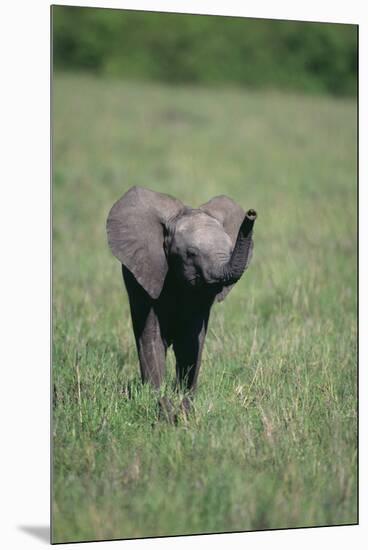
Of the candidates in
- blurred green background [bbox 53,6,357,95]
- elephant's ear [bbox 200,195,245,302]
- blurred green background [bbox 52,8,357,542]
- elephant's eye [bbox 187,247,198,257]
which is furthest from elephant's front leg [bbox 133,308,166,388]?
blurred green background [bbox 53,6,357,95]

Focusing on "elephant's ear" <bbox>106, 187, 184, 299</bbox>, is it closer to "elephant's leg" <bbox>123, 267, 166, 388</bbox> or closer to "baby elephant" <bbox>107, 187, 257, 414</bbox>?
"baby elephant" <bbox>107, 187, 257, 414</bbox>

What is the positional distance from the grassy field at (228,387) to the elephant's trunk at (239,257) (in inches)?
36.4

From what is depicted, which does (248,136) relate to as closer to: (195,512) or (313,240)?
(313,240)

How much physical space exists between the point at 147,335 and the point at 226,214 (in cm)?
83

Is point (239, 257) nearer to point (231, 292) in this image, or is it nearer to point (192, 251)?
point (192, 251)

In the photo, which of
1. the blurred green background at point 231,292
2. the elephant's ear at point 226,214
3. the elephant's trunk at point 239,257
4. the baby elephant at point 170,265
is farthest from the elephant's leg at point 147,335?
the elephant's trunk at point 239,257

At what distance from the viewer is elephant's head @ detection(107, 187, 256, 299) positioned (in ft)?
18.5

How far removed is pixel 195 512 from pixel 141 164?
10137 mm

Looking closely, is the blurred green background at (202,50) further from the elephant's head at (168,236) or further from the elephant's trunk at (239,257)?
the elephant's trunk at (239,257)

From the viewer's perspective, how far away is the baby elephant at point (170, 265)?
18.5 ft

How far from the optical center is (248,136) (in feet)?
54.5

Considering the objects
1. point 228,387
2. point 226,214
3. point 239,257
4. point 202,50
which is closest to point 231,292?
point 228,387

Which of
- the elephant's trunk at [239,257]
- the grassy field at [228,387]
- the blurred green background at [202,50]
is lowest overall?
the grassy field at [228,387]

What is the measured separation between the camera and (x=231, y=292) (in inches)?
359
